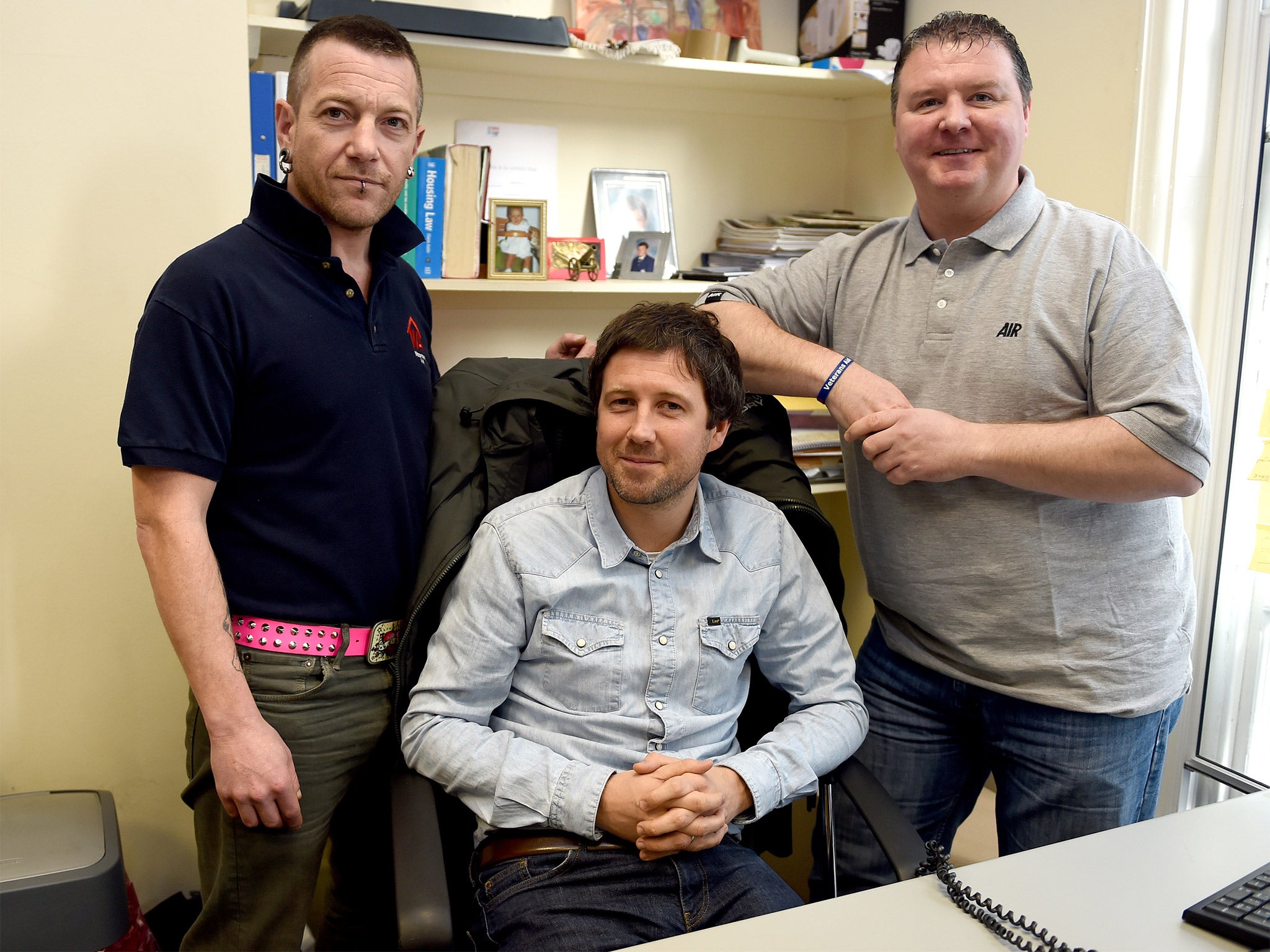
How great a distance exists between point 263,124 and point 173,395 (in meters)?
1.09

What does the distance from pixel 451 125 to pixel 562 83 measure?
35 cm

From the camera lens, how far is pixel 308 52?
1525 mm

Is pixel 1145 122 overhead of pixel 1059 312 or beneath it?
overhead

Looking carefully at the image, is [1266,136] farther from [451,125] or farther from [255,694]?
[255,694]

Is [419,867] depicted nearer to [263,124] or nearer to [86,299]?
[86,299]

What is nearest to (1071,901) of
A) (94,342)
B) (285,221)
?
(285,221)

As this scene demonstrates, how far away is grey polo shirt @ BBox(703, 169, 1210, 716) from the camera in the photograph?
154cm

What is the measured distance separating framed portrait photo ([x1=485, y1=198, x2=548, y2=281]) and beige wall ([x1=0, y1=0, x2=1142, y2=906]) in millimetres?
776

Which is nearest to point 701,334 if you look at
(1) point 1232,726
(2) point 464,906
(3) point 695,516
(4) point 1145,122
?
(3) point 695,516

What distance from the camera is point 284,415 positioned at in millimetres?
1461

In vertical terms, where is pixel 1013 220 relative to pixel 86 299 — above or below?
above

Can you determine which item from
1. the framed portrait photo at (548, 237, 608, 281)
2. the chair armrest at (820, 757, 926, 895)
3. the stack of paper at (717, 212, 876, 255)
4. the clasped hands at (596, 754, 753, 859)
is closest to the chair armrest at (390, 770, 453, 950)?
the clasped hands at (596, 754, 753, 859)

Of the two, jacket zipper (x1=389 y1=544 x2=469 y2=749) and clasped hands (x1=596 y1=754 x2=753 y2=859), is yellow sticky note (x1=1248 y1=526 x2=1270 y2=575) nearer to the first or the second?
clasped hands (x1=596 y1=754 x2=753 y2=859)

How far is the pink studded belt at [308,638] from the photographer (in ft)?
4.91
